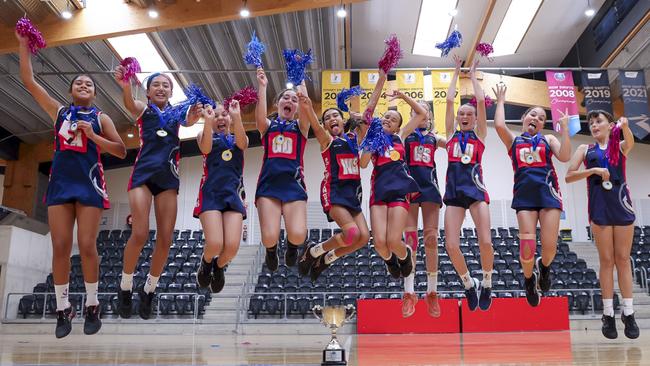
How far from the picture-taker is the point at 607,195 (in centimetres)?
643

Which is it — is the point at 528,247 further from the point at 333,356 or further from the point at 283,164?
the point at 333,356

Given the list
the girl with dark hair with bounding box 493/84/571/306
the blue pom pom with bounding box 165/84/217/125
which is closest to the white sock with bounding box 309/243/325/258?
the blue pom pom with bounding box 165/84/217/125

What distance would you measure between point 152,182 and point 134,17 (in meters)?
7.21

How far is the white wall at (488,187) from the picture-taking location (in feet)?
67.2

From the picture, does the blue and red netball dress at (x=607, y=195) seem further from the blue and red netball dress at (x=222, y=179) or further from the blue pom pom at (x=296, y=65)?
the blue and red netball dress at (x=222, y=179)

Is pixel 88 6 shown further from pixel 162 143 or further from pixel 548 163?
pixel 548 163

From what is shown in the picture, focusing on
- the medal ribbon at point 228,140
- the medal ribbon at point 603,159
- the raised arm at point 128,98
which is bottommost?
the medal ribbon at point 603,159

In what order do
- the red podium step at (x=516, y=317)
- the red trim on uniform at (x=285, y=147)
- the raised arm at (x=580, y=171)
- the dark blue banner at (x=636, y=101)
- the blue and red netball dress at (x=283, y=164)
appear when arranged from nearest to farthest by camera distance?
1. the blue and red netball dress at (x=283, y=164)
2. the red trim on uniform at (x=285, y=147)
3. the raised arm at (x=580, y=171)
4. the red podium step at (x=516, y=317)
5. the dark blue banner at (x=636, y=101)

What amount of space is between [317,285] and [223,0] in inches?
310

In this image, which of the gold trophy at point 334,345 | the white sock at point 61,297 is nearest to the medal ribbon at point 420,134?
the gold trophy at point 334,345

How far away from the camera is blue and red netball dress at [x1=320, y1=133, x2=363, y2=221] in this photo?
20.5 ft

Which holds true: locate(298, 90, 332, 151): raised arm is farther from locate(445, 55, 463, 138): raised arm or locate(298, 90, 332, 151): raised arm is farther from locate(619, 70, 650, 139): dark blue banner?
locate(619, 70, 650, 139): dark blue banner

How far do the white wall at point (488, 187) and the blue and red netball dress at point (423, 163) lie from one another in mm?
13101

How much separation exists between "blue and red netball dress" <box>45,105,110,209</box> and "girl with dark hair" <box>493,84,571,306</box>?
14.4 feet
